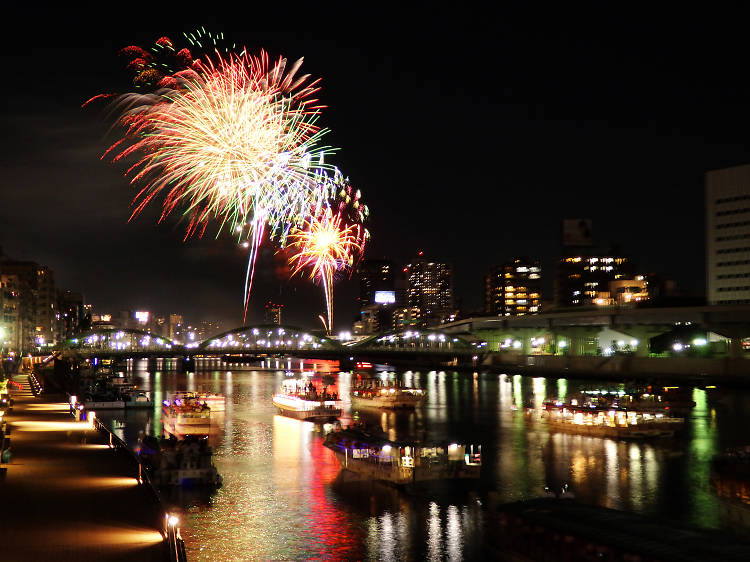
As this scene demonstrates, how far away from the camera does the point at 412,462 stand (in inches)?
1270

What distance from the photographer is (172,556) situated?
15070 mm

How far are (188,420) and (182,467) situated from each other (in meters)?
19.8

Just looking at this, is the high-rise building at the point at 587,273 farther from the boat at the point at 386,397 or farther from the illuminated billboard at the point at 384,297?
the boat at the point at 386,397

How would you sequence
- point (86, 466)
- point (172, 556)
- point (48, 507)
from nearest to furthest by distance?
point (172, 556) → point (48, 507) → point (86, 466)

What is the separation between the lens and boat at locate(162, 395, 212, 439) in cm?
5041

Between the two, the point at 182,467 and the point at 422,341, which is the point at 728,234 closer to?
the point at 422,341

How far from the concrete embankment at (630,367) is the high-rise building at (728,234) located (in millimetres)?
23600

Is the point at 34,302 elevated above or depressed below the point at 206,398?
above

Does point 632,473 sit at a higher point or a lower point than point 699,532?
Result: lower

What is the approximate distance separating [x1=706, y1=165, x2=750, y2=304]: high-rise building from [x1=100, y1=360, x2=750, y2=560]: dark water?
48183mm

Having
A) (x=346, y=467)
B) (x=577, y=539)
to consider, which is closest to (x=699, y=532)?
(x=577, y=539)

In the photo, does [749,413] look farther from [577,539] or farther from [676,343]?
[577,539]

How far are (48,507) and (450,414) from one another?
43863 mm

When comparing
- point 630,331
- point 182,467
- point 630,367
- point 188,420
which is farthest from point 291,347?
point 182,467
